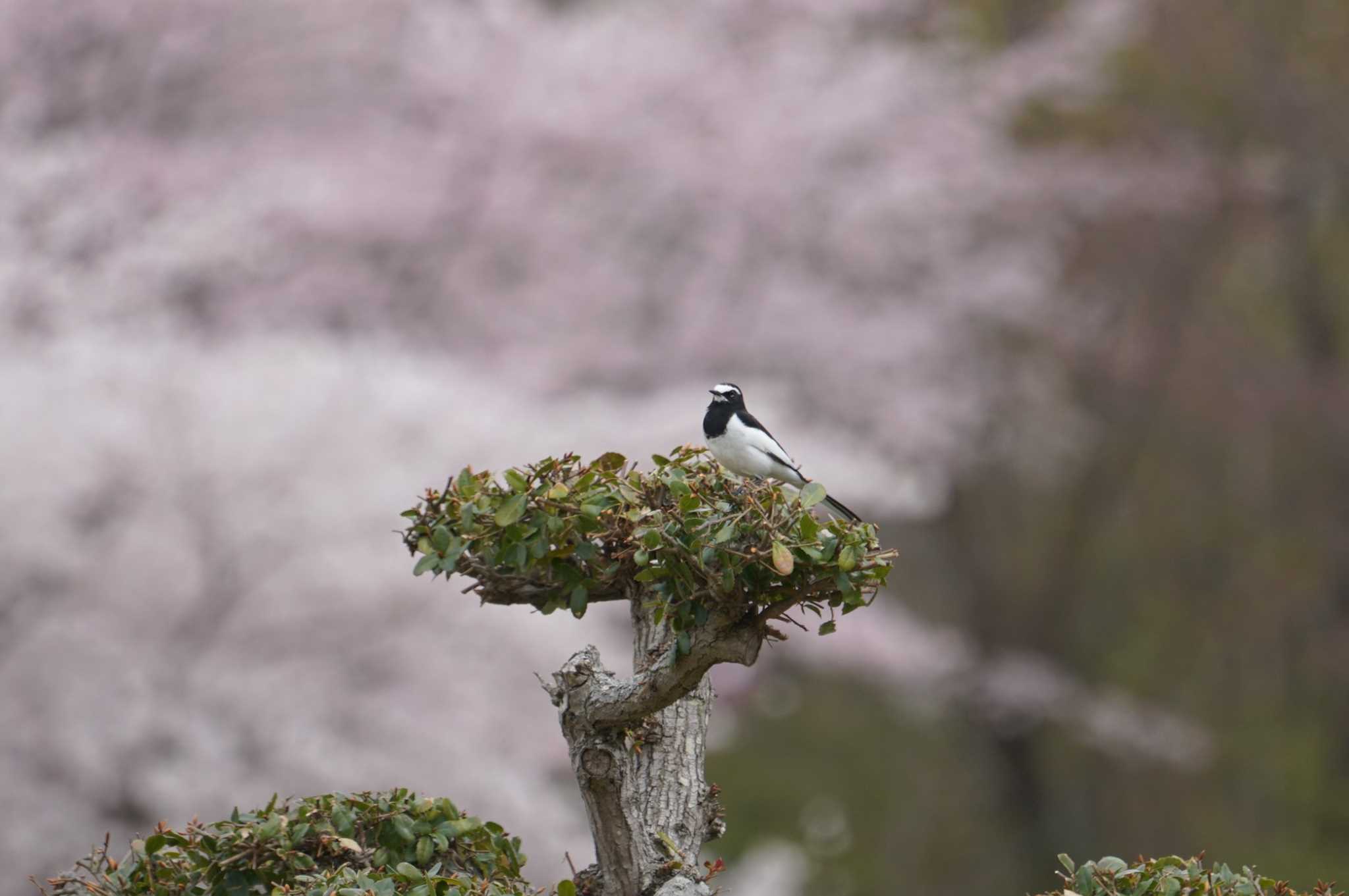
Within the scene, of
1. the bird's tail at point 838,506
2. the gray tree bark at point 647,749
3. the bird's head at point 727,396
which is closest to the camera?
the gray tree bark at point 647,749

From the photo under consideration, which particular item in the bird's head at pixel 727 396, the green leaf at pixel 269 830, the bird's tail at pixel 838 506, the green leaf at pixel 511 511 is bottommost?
the green leaf at pixel 269 830

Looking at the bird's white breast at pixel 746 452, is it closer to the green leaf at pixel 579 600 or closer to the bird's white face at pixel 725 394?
the bird's white face at pixel 725 394

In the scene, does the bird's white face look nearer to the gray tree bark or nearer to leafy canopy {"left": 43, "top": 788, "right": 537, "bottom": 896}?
the gray tree bark

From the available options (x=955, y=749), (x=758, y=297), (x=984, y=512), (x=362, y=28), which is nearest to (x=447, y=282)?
(x=362, y=28)

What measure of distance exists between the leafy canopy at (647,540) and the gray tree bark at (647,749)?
76mm

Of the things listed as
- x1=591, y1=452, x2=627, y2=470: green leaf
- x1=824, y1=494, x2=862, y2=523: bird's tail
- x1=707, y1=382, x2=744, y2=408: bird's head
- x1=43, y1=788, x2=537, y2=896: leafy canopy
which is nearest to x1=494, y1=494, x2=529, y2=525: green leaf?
x1=591, y1=452, x2=627, y2=470: green leaf

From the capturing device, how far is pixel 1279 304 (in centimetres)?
1095

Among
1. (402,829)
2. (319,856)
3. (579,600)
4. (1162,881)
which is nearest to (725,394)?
(579,600)

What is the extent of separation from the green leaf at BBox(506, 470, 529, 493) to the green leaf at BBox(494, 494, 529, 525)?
0.04 feet

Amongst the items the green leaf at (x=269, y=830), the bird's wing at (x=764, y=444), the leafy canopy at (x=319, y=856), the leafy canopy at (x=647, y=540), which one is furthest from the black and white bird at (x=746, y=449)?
the green leaf at (x=269, y=830)

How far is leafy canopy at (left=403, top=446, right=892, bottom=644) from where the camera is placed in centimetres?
214

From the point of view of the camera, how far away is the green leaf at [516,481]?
231cm

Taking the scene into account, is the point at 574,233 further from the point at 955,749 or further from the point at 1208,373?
the point at 955,749

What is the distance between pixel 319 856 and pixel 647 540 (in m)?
0.87
